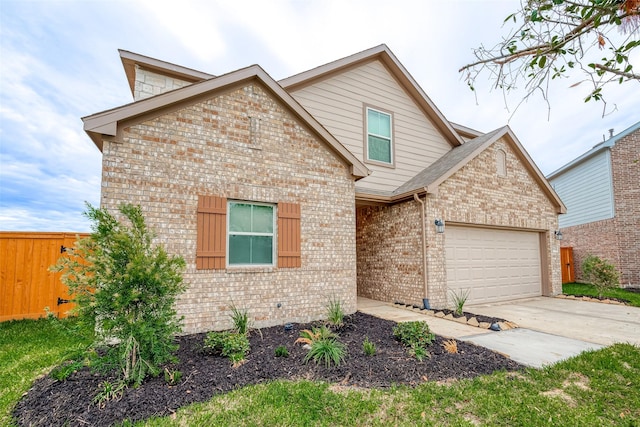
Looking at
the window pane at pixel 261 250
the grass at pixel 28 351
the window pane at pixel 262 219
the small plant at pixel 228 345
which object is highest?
the window pane at pixel 262 219

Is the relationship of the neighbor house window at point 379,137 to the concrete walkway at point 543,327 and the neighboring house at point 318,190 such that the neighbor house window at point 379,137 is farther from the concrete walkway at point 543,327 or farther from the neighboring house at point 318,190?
the concrete walkway at point 543,327

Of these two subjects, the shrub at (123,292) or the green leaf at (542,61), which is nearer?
the green leaf at (542,61)

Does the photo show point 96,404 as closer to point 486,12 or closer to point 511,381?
point 511,381

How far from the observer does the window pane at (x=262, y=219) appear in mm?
6609

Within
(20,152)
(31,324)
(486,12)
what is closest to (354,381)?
(486,12)

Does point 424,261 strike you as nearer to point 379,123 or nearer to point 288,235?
point 288,235

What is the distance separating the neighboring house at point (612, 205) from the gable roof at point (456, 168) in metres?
5.89

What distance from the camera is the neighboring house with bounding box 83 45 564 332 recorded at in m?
5.82

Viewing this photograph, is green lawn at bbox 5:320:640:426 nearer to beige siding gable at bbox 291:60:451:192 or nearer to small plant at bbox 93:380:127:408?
small plant at bbox 93:380:127:408

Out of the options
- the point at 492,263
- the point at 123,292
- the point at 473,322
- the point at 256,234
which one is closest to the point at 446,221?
the point at 492,263

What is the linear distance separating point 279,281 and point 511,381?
412 centimetres

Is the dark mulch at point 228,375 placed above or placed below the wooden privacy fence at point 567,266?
below

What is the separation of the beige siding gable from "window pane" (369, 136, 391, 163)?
26 cm

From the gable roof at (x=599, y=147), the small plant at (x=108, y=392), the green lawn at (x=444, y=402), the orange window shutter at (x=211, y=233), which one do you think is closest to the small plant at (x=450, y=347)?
the green lawn at (x=444, y=402)
